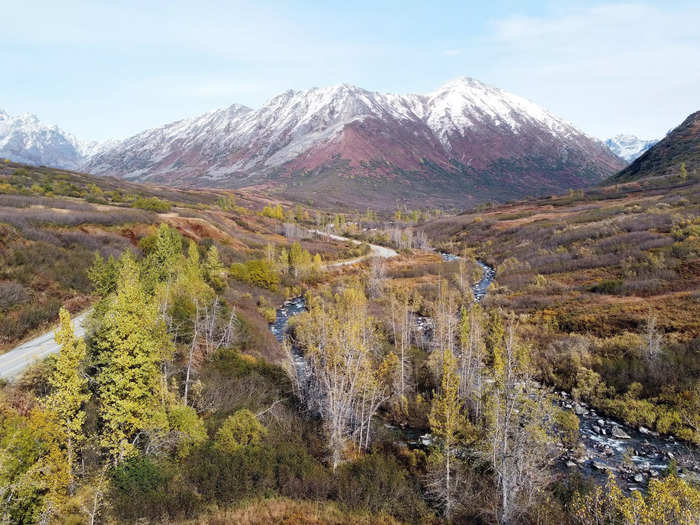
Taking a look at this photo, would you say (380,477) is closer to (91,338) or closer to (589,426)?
(589,426)

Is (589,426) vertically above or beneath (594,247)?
beneath

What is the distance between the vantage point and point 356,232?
151375 millimetres

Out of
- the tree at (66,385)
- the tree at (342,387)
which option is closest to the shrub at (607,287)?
the tree at (342,387)

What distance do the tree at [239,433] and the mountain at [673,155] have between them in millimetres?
180950

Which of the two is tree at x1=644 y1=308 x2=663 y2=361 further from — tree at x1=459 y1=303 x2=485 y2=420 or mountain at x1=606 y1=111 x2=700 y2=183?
mountain at x1=606 y1=111 x2=700 y2=183

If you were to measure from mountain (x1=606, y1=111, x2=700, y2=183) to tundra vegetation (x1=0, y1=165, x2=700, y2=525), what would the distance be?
12334cm

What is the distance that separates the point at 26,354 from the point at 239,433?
15.8 m

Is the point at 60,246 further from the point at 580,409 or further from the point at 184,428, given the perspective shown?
the point at 580,409

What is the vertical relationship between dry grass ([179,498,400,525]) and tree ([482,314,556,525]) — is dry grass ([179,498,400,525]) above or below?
below

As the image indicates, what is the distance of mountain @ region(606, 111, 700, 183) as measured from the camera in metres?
150

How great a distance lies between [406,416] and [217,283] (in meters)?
35.6

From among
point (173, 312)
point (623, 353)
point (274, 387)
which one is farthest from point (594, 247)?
point (173, 312)

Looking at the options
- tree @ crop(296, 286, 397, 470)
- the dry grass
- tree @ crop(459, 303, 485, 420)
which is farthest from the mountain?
the dry grass

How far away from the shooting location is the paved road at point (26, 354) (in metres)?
21.1
